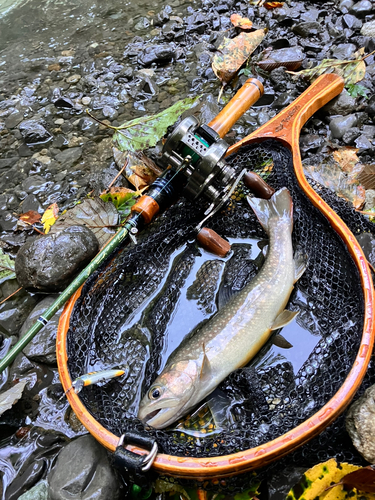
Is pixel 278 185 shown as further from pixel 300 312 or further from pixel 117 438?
pixel 117 438

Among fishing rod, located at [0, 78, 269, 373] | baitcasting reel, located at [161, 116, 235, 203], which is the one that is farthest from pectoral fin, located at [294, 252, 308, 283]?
baitcasting reel, located at [161, 116, 235, 203]

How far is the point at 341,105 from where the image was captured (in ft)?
13.3

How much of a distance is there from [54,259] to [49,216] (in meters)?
0.91

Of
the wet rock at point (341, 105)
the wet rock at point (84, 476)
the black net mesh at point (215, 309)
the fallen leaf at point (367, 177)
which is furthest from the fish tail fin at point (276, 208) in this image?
the wet rock at point (84, 476)

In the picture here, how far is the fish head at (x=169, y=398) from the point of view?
87.6 inches

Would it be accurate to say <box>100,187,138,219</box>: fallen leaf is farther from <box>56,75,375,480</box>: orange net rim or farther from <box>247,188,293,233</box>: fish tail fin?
<box>56,75,375,480</box>: orange net rim

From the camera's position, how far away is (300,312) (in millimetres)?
2734

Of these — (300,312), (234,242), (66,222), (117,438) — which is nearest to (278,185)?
(234,242)

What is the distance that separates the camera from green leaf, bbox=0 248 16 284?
334 centimetres

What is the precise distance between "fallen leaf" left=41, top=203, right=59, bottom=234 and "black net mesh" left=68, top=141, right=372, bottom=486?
1169mm

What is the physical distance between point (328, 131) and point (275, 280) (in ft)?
7.13

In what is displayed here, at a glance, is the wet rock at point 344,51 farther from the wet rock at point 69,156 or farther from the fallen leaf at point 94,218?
the fallen leaf at point 94,218

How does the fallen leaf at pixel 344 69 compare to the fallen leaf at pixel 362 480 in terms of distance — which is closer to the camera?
the fallen leaf at pixel 362 480

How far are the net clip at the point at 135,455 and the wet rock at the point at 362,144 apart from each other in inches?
130
